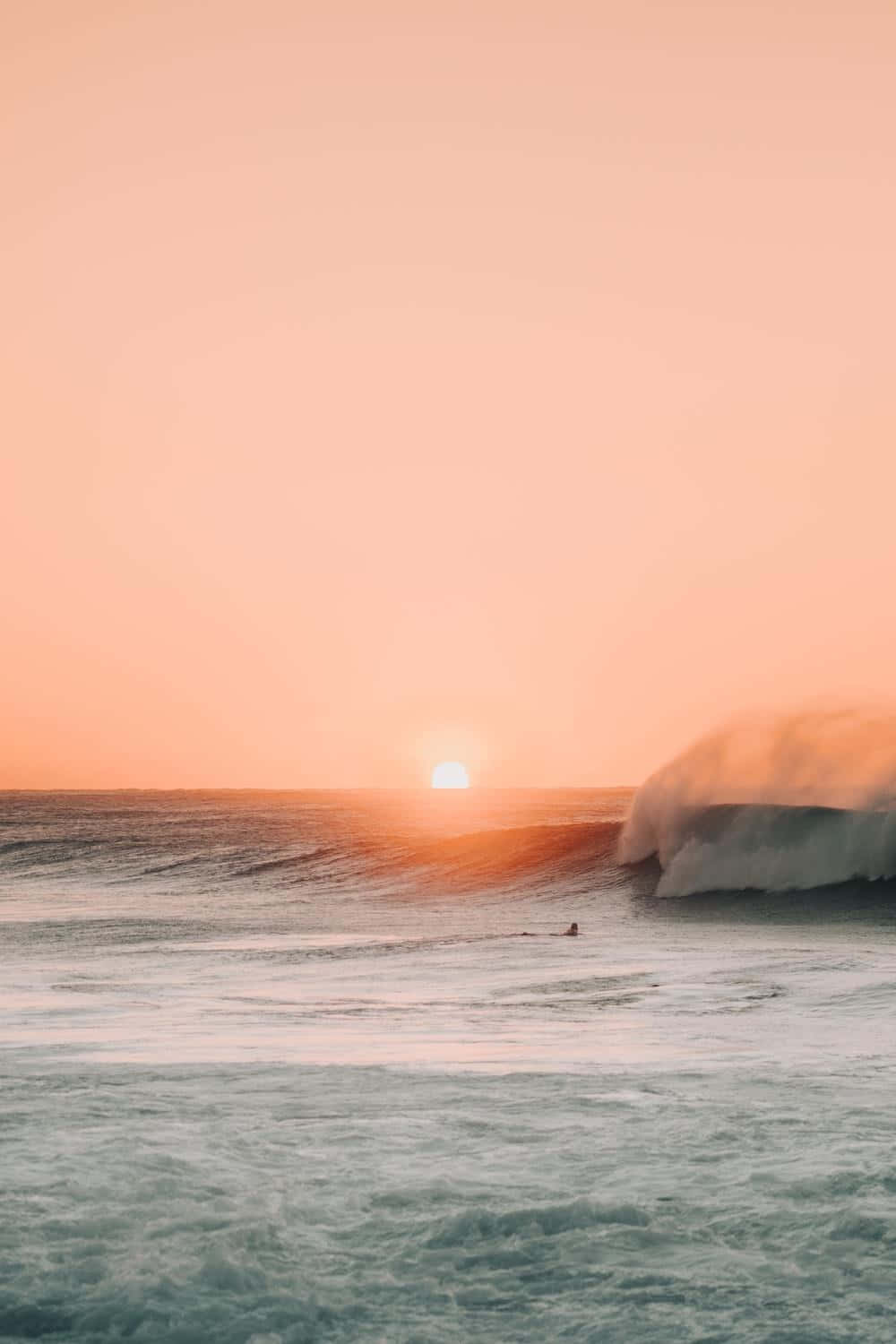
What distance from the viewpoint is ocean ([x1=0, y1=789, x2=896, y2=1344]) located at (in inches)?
198

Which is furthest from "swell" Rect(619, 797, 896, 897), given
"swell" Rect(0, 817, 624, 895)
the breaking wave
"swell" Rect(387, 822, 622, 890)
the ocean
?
the ocean

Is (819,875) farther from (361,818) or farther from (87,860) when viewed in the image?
(361,818)

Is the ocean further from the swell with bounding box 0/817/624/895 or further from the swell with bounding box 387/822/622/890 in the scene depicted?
the swell with bounding box 0/817/624/895

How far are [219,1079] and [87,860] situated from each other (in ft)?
117

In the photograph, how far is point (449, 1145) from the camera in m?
7.07

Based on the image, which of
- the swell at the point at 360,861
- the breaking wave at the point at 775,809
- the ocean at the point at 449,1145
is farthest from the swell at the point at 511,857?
the ocean at the point at 449,1145

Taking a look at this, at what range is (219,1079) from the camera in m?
8.66

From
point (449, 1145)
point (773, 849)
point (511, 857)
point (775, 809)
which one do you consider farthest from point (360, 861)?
point (449, 1145)

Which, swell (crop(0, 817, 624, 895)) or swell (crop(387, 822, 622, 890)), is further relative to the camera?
swell (crop(0, 817, 624, 895))

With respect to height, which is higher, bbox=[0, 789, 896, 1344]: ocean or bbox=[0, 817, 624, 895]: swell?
bbox=[0, 789, 896, 1344]: ocean

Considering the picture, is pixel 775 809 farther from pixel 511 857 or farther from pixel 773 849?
pixel 511 857

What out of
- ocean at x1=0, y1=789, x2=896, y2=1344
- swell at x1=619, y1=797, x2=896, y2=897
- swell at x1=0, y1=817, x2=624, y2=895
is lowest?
swell at x1=0, y1=817, x2=624, y2=895

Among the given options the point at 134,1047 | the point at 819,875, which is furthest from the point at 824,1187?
the point at 819,875

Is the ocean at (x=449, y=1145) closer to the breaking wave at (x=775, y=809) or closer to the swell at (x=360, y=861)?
the breaking wave at (x=775, y=809)
